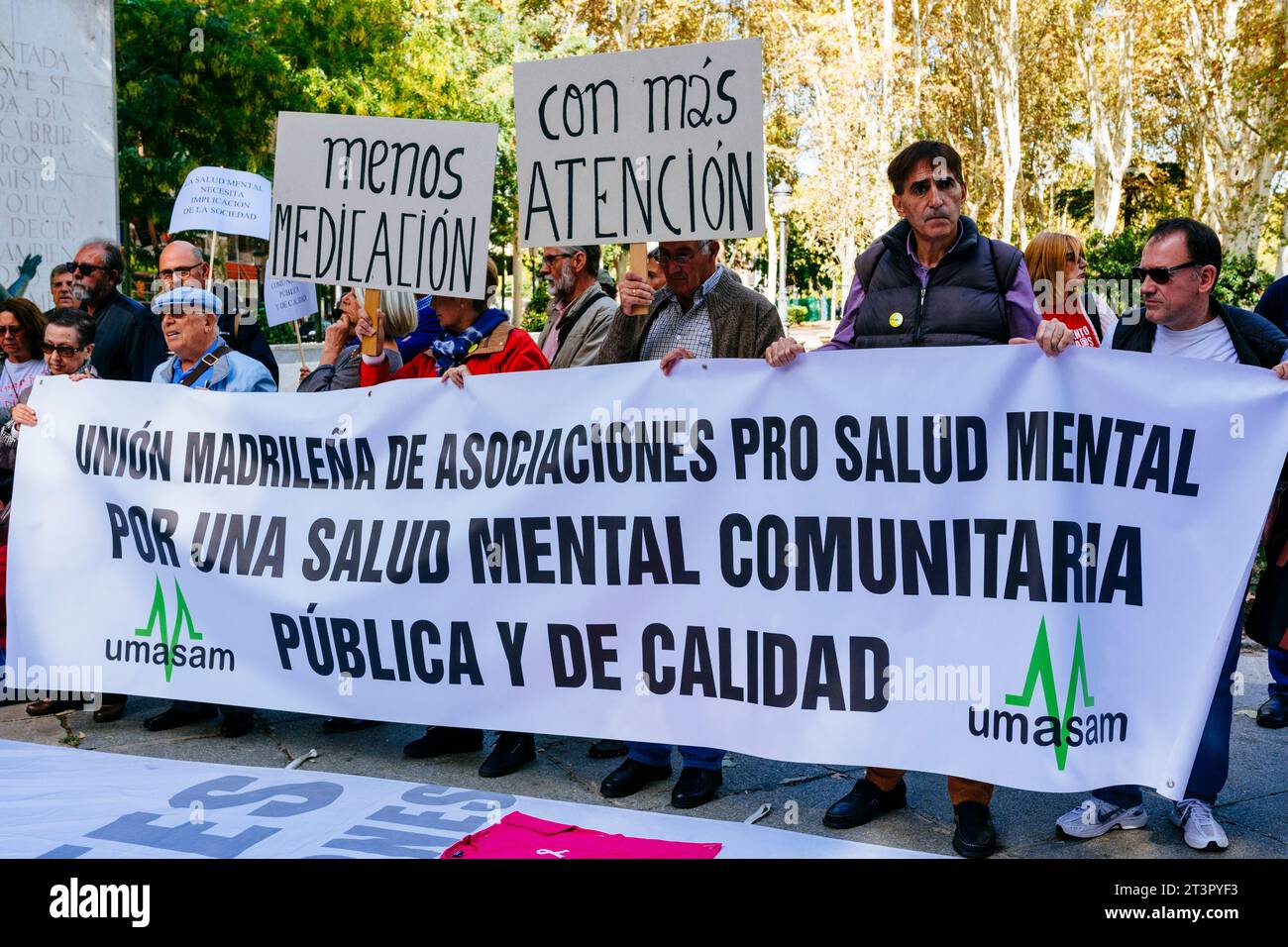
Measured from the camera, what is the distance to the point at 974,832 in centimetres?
370

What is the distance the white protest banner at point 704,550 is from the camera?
3533 millimetres

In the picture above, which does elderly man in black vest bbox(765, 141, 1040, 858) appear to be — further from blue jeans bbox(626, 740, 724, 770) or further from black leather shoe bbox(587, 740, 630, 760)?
black leather shoe bbox(587, 740, 630, 760)

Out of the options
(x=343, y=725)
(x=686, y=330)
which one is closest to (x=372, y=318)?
(x=686, y=330)

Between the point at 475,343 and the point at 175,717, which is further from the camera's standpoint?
the point at 175,717

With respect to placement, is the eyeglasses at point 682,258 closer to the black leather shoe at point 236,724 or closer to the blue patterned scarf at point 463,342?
the blue patterned scarf at point 463,342

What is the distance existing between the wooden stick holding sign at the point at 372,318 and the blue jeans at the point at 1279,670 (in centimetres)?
367

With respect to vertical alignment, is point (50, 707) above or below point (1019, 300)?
below

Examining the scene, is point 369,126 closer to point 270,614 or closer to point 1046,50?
point 270,614

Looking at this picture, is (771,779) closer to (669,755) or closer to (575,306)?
(669,755)

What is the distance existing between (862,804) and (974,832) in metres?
0.39

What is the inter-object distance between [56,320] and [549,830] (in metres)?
3.23

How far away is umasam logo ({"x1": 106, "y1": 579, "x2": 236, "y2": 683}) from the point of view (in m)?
4.77

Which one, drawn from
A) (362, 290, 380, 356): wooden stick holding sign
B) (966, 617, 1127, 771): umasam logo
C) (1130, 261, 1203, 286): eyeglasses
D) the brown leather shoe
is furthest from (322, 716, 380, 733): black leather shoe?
(1130, 261, 1203, 286): eyeglasses

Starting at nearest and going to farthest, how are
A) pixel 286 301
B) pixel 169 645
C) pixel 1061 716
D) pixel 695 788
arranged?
pixel 1061 716 → pixel 695 788 → pixel 169 645 → pixel 286 301
